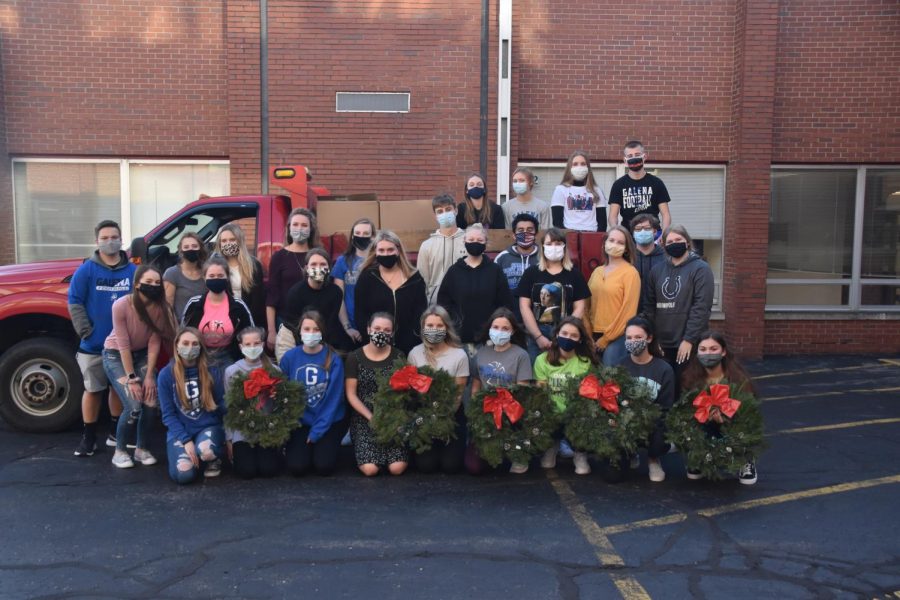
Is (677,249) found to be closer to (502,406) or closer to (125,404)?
(502,406)

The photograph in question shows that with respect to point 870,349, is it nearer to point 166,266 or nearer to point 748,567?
point 748,567

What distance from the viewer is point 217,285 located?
6473mm

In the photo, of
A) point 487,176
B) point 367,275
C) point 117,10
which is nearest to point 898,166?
point 487,176

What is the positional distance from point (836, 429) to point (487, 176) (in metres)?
5.77

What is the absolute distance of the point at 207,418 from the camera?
20.6 feet

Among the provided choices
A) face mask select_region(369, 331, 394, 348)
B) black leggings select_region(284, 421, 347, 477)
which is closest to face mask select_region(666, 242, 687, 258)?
face mask select_region(369, 331, 394, 348)

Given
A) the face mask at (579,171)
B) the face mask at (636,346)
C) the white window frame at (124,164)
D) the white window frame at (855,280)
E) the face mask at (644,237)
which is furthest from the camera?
the white window frame at (855,280)

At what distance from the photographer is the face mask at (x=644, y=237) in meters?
6.95

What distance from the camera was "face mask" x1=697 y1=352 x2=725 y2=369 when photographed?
609cm

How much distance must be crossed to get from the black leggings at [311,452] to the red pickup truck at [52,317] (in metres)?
1.97

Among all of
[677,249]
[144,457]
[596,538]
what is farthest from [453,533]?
[677,249]

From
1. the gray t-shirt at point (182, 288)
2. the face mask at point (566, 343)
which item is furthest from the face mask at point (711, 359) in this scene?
the gray t-shirt at point (182, 288)

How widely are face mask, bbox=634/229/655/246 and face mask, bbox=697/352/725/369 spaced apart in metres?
1.24

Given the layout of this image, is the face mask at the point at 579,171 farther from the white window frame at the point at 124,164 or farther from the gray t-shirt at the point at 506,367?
the white window frame at the point at 124,164
